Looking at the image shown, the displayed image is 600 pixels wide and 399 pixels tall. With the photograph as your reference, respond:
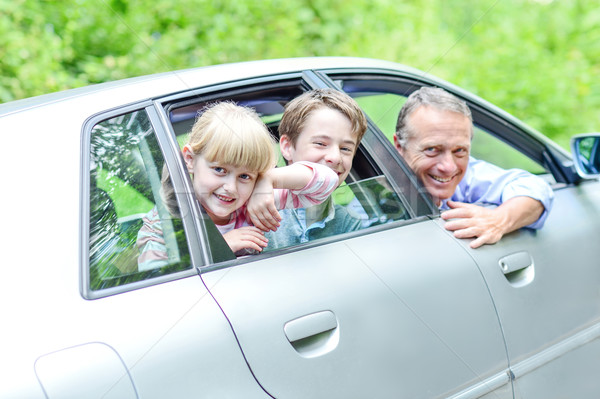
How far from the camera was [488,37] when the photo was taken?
8398mm

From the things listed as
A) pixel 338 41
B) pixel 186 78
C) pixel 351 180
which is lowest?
pixel 351 180

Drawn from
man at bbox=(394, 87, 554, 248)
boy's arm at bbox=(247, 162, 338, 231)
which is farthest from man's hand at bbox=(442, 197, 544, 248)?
boy's arm at bbox=(247, 162, 338, 231)

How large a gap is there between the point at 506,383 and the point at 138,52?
5.40m

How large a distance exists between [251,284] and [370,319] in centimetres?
38

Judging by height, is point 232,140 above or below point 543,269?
above

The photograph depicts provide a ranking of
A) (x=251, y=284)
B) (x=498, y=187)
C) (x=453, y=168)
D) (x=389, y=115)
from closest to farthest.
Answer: (x=251, y=284)
(x=453, y=168)
(x=498, y=187)
(x=389, y=115)

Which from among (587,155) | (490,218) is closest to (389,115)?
(490,218)

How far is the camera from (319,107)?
2125 millimetres

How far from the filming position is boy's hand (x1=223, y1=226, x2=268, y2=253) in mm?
1768

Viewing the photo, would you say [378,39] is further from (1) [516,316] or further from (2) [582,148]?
(1) [516,316]

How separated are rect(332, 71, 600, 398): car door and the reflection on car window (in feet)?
3.12

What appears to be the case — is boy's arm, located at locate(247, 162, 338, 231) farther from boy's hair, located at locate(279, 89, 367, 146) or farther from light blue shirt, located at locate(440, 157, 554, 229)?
light blue shirt, located at locate(440, 157, 554, 229)

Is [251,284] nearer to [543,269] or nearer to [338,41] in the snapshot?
[543,269]

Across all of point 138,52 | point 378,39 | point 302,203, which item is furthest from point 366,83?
point 378,39
